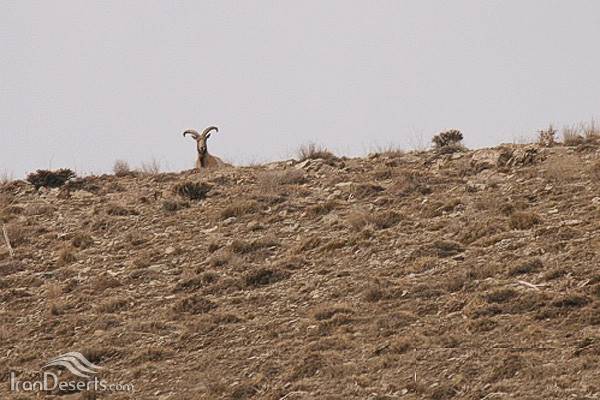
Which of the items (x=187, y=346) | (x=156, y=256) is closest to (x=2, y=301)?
(x=156, y=256)

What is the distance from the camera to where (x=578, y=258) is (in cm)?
1719

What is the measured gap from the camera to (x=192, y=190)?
24453 millimetres

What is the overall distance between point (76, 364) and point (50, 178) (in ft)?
35.9

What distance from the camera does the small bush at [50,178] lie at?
88.3ft

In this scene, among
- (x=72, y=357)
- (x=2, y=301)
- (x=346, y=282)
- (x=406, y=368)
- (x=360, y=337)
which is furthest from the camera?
(x=2, y=301)

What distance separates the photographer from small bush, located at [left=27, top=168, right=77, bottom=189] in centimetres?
2691

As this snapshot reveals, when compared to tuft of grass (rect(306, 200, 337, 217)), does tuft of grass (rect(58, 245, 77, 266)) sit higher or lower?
lower

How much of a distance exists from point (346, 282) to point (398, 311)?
6.07 ft

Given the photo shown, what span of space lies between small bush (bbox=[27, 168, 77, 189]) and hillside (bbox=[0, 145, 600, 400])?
1.55 feet

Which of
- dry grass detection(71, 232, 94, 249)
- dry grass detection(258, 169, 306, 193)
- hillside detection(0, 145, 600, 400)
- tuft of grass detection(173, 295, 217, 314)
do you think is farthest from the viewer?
dry grass detection(258, 169, 306, 193)

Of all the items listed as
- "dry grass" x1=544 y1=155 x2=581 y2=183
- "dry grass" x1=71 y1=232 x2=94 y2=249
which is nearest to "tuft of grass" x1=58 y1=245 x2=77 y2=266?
"dry grass" x1=71 y1=232 x2=94 y2=249

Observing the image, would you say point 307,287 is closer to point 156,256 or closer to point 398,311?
point 398,311

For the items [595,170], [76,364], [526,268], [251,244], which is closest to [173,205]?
[251,244]

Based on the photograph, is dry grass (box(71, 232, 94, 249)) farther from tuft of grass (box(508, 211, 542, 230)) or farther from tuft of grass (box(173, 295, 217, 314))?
tuft of grass (box(508, 211, 542, 230))
